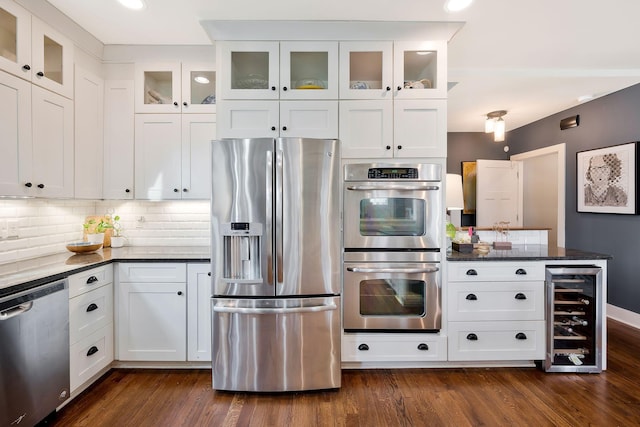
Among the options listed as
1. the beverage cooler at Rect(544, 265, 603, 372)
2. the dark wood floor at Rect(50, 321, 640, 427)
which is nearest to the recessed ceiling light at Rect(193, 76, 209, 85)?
the dark wood floor at Rect(50, 321, 640, 427)

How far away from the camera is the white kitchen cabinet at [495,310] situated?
2.41 m

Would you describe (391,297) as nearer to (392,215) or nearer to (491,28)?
(392,215)

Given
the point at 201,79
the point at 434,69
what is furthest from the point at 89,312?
the point at 434,69

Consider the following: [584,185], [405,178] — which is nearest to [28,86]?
[405,178]

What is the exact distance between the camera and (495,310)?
2418mm

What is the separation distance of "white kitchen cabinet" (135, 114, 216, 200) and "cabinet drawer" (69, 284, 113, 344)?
2.79 feet

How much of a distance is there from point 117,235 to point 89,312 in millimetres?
918

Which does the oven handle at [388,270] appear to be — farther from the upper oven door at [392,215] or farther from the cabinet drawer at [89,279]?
the cabinet drawer at [89,279]

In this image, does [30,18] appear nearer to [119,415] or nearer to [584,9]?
[119,415]

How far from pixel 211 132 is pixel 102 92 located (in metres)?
0.96

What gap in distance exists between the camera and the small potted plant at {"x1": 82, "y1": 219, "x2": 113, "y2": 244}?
8.61 feet

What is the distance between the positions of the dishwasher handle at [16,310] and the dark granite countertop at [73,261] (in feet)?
0.27

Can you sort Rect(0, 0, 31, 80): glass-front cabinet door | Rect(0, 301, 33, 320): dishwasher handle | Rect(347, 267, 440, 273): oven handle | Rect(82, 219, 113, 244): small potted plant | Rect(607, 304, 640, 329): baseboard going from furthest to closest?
Rect(607, 304, 640, 329): baseboard → Rect(82, 219, 113, 244): small potted plant → Rect(347, 267, 440, 273): oven handle → Rect(0, 0, 31, 80): glass-front cabinet door → Rect(0, 301, 33, 320): dishwasher handle

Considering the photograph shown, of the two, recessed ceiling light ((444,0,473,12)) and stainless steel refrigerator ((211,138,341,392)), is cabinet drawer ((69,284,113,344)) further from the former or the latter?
recessed ceiling light ((444,0,473,12))
